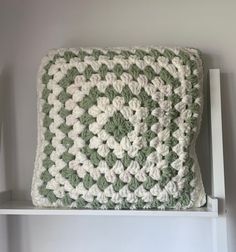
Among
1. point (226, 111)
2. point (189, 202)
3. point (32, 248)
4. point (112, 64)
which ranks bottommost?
point (32, 248)

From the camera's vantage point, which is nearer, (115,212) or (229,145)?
(115,212)

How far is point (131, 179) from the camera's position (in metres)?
0.92

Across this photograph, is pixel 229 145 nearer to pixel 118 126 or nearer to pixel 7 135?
pixel 118 126

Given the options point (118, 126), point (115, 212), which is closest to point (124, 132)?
point (118, 126)

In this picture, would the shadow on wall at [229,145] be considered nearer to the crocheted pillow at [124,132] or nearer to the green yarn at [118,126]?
the crocheted pillow at [124,132]

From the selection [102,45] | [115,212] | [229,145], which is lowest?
[115,212]

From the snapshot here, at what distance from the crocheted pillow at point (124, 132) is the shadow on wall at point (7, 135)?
0.12m

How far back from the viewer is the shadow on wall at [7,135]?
3.51 ft

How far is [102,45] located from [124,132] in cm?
25

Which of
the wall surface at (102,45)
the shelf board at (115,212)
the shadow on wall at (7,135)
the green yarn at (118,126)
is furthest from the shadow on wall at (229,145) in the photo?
the shadow on wall at (7,135)

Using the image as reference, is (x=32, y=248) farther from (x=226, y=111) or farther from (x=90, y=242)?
(x=226, y=111)

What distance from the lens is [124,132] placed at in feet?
3.03

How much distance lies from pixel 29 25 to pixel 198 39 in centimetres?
41

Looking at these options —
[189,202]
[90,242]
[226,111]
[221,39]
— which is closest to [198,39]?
[221,39]
